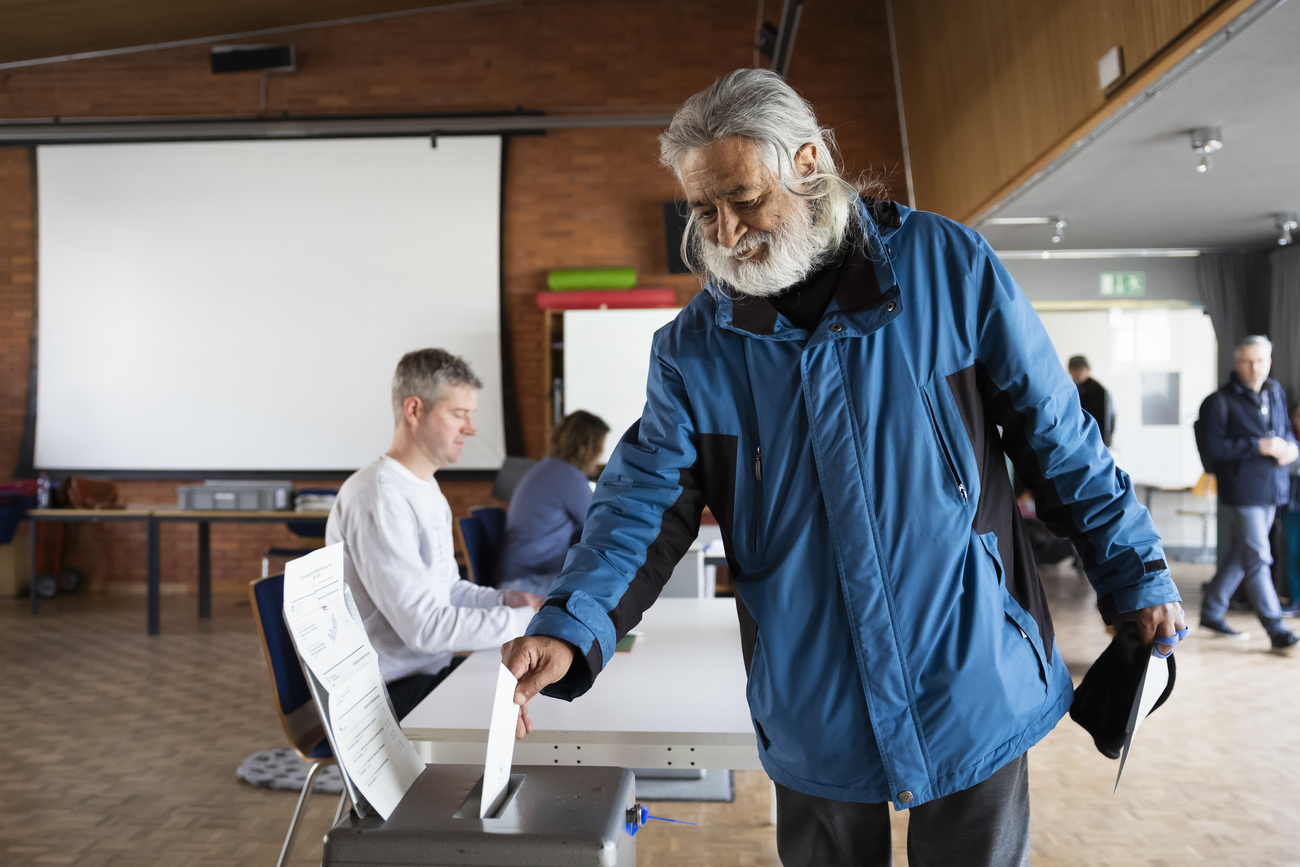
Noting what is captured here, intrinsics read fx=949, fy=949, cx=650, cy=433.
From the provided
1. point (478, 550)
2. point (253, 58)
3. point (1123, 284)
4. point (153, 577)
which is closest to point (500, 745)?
point (478, 550)

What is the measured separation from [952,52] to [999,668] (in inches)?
209

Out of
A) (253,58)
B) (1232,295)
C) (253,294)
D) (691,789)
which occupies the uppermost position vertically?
(253,58)

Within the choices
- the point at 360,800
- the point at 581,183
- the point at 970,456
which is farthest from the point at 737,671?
the point at 581,183

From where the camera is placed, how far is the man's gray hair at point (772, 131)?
1.21 meters

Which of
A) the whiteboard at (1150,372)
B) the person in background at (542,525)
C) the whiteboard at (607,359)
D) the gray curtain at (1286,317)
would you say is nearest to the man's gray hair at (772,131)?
the person in background at (542,525)

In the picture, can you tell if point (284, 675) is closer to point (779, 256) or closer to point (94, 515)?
point (779, 256)

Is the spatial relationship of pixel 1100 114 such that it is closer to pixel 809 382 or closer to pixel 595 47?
pixel 809 382

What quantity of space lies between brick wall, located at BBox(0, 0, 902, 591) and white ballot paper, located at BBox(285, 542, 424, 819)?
20.9 feet

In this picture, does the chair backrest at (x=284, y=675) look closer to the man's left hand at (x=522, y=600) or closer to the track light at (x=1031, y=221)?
the man's left hand at (x=522, y=600)

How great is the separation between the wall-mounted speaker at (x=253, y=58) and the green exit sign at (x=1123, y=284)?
6521mm

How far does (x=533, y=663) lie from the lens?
1080 mm

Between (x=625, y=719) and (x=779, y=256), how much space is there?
82cm

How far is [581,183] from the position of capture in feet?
24.6

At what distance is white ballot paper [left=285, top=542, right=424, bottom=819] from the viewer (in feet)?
3.18
